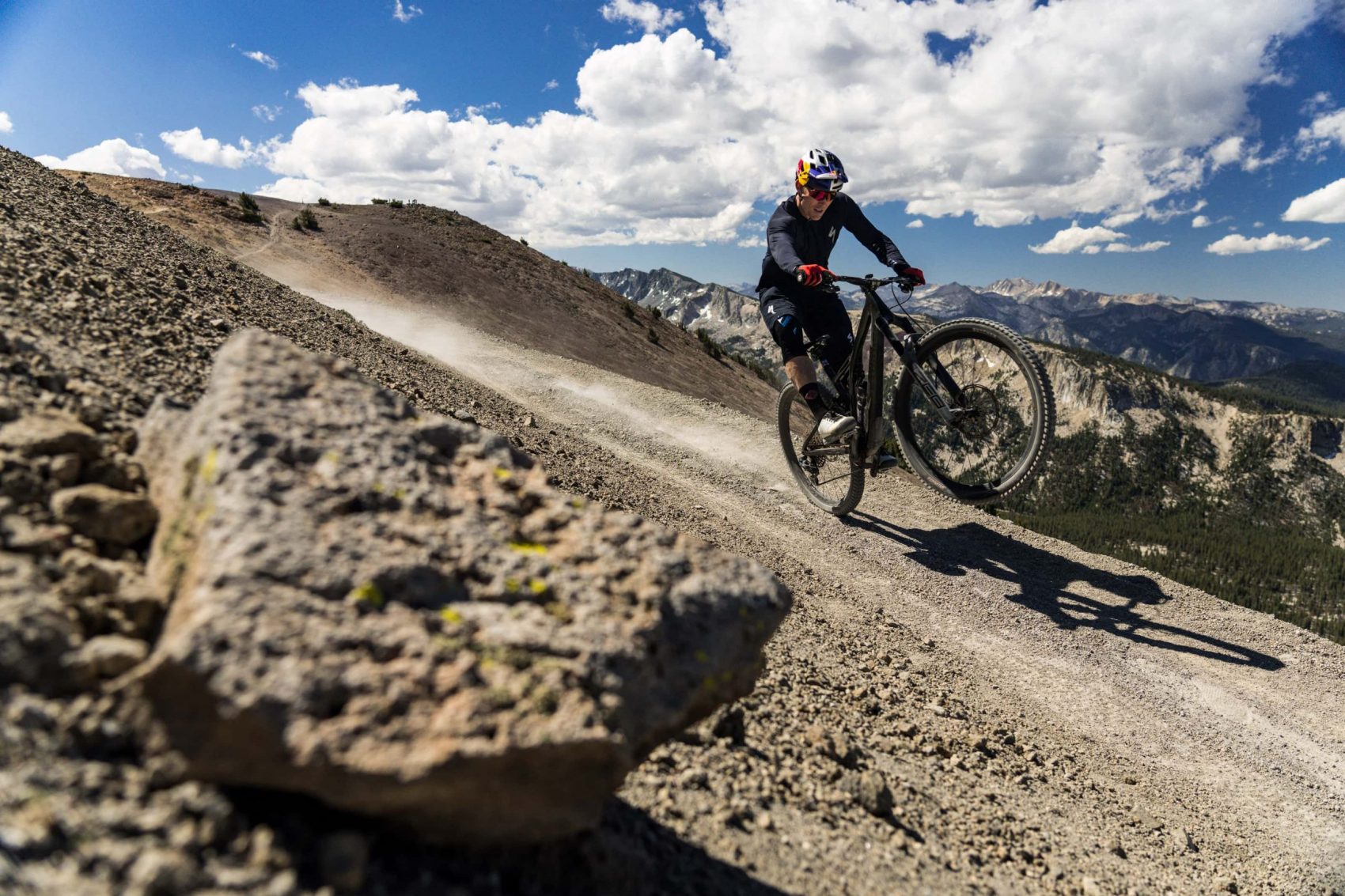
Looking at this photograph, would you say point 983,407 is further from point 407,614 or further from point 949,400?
point 407,614

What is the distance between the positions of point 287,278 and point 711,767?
2911 cm

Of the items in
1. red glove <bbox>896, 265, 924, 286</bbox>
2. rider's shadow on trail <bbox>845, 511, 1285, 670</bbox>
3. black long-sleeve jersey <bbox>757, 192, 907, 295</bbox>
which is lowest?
rider's shadow on trail <bbox>845, 511, 1285, 670</bbox>

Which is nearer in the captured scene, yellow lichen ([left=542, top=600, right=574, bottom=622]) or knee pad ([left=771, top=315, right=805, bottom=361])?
yellow lichen ([left=542, top=600, right=574, bottom=622])

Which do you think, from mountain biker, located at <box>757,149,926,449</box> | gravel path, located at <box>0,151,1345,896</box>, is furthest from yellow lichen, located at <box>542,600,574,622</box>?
mountain biker, located at <box>757,149,926,449</box>

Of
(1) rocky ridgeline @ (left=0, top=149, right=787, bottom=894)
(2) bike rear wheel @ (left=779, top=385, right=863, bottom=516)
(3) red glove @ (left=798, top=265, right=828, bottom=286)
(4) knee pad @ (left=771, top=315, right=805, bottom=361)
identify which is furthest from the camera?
(2) bike rear wheel @ (left=779, top=385, right=863, bottom=516)

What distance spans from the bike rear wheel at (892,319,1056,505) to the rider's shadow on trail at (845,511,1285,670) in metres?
1.82

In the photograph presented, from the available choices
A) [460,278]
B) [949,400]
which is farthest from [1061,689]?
[460,278]

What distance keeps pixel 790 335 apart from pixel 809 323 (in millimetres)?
610

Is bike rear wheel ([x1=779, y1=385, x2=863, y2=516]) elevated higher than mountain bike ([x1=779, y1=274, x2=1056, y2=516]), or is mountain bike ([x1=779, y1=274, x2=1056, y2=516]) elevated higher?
mountain bike ([x1=779, y1=274, x2=1056, y2=516])

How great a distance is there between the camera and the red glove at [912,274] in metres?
8.57

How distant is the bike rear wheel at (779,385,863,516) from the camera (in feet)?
33.7

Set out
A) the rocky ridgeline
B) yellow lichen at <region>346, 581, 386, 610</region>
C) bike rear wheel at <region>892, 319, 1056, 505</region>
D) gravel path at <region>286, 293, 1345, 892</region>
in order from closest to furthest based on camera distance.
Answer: the rocky ridgeline
yellow lichen at <region>346, 581, 386, 610</region>
gravel path at <region>286, 293, 1345, 892</region>
bike rear wheel at <region>892, 319, 1056, 505</region>

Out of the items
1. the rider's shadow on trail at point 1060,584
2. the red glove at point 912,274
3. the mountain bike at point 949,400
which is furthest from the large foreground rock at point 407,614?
the rider's shadow on trail at point 1060,584

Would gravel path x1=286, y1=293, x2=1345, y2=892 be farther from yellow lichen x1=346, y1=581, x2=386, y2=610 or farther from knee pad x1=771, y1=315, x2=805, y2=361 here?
knee pad x1=771, y1=315, x2=805, y2=361
